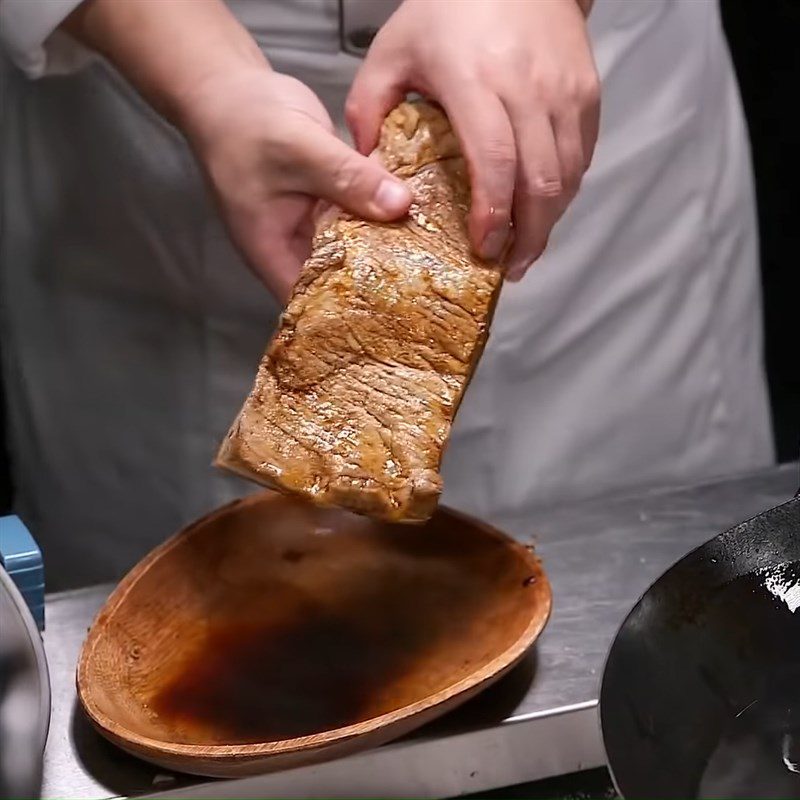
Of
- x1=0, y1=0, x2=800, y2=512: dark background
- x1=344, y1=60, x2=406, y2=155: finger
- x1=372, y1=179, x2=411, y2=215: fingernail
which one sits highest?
x1=344, y1=60, x2=406, y2=155: finger

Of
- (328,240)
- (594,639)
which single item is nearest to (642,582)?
(594,639)

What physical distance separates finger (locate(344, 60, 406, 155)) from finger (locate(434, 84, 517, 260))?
6 cm

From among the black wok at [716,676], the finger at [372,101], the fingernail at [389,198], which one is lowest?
the black wok at [716,676]

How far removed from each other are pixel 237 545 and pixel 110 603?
0.41 ft

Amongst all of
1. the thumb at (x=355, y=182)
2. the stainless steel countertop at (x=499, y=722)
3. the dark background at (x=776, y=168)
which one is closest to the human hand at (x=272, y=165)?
the thumb at (x=355, y=182)

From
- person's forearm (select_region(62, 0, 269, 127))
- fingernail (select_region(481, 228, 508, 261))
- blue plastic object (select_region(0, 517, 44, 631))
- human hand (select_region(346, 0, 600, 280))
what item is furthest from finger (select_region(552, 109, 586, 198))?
blue plastic object (select_region(0, 517, 44, 631))

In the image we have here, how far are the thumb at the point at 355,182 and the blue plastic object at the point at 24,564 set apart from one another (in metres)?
0.33

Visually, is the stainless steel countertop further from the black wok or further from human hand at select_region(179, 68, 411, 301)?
human hand at select_region(179, 68, 411, 301)

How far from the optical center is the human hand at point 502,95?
920 millimetres

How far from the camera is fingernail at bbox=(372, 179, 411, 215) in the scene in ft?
2.96

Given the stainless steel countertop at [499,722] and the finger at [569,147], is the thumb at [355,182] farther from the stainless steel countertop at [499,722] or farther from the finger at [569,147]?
the stainless steel countertop at [499,722]

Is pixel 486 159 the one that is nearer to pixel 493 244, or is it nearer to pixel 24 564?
pixel 493 244

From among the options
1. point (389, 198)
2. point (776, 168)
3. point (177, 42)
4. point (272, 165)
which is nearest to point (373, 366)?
point (389, 198)

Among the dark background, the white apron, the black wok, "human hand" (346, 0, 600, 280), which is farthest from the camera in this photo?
the dark background
